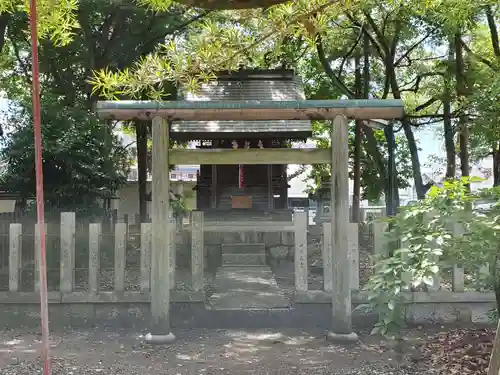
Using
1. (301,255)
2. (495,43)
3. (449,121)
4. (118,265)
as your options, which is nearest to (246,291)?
(301,255)

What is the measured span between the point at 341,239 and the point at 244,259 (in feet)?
14.2

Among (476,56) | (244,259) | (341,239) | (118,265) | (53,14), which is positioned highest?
(476,56)

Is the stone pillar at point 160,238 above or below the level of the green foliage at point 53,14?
below

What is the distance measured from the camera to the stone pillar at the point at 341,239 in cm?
547

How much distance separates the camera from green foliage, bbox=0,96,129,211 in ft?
29.8

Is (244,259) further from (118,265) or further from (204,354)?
(204,354)

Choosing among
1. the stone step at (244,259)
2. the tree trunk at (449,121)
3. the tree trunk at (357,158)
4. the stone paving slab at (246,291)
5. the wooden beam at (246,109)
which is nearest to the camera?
the wooden beam at (246,109)

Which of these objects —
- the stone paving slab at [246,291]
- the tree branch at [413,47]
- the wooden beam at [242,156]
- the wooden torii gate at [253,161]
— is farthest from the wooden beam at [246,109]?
the tree branch at [413,47]

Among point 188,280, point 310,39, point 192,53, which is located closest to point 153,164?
point 192,53

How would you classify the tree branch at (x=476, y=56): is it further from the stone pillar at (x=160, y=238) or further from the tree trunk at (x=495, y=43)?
the stone pillar at (x=160, y=238)

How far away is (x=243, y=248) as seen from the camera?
9938 millimetres

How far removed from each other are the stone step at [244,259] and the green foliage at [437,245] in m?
5.36

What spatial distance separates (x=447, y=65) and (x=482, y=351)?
1086 centimetres

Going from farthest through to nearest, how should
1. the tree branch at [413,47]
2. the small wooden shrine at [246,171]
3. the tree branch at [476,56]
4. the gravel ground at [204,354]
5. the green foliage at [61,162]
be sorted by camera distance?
the tree branch at [413,47] → the tree branch at [476,56] → the small wooden shrine at [246,171] → the green foliage at [61,162] → the gravel ground at [204,354]
